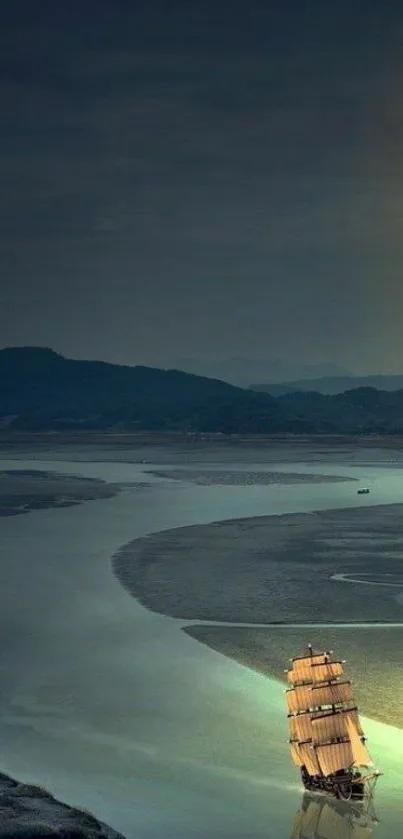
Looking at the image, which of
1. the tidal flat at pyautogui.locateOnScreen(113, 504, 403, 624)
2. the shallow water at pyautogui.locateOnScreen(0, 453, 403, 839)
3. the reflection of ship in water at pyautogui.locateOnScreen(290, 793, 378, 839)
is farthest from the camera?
the tidal flat at pyautogui.locateOnScreen(113, 504, 403, 624)

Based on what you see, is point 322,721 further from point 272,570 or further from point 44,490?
point 44,490

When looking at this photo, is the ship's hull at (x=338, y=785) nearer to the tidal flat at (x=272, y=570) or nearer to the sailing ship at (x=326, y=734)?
the sailing ship at (x=326, y=734)

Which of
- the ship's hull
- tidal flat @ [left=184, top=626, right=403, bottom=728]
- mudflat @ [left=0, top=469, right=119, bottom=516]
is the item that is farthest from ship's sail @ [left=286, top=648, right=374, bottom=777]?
mudflat @ [left=0, top=469, right=119, bottom=516]

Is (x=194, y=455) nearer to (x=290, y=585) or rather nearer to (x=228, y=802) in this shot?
(x=290, y=585)

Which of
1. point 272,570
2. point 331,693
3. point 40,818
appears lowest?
point 40,818

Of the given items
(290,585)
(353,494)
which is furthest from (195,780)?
(353,494)

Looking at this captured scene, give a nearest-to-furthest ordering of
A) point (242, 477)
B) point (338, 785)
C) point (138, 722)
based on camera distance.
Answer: point (338, 785)
point (138, 722)
point (242, 477)

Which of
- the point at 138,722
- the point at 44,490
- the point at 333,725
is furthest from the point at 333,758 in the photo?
the point at 44,490

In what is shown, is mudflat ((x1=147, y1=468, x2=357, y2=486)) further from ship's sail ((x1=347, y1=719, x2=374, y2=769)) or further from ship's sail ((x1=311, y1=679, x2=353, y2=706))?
ship's sail ((x1=347, y1=719, x2=374, y2=769))
